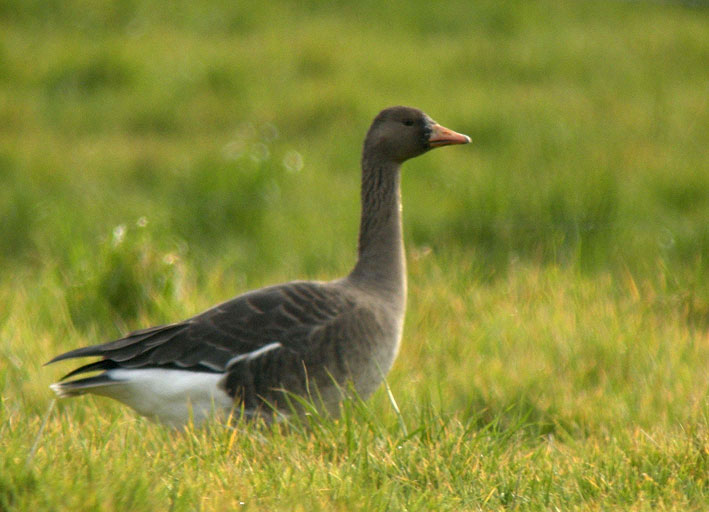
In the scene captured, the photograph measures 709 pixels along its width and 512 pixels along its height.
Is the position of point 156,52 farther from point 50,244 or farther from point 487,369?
point 487,369

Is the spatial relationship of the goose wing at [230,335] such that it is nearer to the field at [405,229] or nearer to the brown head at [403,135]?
the field at [405,229]

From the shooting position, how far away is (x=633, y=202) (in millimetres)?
6863

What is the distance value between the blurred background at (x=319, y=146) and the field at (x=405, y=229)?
3 cm

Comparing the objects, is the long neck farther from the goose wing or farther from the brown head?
the goose wing

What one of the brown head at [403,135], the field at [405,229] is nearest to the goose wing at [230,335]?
the field at [405,229]

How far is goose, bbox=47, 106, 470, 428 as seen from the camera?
3697mm

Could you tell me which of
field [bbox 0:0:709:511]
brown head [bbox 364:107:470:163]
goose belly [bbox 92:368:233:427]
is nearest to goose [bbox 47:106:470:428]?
goose belly [bbox 92:368:233:427]

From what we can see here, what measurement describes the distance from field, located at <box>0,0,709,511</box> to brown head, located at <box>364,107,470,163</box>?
37.6 inches

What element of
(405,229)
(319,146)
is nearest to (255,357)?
(405,229)

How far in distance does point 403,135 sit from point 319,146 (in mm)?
3974

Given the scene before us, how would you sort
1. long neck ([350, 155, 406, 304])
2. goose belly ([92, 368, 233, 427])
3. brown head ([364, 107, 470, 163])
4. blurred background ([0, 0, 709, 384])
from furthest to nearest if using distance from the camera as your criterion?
blurred background ([0, 0, 709, 384])
brown head ([364, 107, 470, 163])
long neck ([350, 155, 406, 304])
goose belly ([92, 368, 233, 427])

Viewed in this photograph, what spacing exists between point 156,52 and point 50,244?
12.7 ft

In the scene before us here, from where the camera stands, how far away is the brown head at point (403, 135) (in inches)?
171

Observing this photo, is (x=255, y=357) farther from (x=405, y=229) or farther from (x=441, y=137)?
(x=405, y=229)
